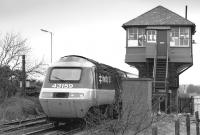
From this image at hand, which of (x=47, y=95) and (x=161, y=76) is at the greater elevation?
(x=161, y=76)

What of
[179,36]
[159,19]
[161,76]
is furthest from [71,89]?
[159,19]

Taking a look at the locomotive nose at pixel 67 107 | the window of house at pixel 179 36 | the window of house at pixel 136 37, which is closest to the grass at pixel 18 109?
the locomotive nose at pixel 67 107

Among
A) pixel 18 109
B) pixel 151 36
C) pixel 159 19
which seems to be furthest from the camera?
pixel 159 19

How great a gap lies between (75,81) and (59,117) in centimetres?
164

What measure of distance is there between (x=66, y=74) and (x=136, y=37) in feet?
58.8

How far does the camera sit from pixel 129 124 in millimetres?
11664

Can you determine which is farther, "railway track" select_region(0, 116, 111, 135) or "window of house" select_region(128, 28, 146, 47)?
"window of house" select_region(128, 28, 146, 47)

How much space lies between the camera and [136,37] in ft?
119

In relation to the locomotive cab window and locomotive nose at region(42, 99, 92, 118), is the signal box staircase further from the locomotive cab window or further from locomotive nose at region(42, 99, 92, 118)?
locomotive nose at region(42, 99, 92, 118)

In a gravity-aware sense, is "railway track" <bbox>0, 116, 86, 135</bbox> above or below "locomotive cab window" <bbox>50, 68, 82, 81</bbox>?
below

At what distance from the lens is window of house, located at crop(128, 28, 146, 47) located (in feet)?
118

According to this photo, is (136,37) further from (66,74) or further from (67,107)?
(67,107)

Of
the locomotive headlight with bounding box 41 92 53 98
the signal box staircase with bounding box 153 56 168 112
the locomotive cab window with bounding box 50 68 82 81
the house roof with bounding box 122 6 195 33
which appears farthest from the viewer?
the house roof with bounding box 122 6 195 33

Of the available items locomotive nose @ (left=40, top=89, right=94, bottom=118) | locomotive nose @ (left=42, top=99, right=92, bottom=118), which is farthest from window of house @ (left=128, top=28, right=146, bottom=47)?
locomotive nose @ (left=42, top=99, right=92, bottom=118)
